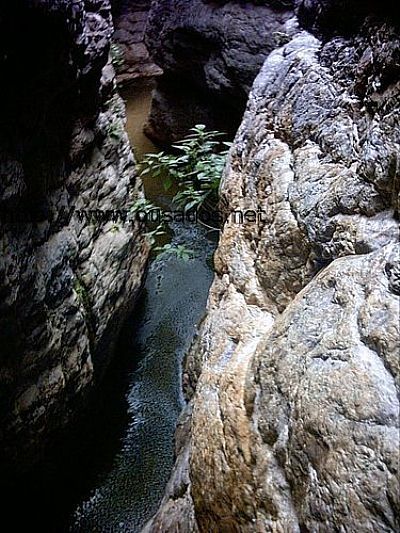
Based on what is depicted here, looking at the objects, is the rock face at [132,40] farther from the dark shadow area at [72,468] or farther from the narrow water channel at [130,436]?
the dark shadow area at [72,468]

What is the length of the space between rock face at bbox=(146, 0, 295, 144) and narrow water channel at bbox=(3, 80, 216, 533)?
3.46m

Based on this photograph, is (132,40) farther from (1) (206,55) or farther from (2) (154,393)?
(2) (154,393)

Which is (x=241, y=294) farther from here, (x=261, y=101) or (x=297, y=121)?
(x=261, y=101)

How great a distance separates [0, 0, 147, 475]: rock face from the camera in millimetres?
3594

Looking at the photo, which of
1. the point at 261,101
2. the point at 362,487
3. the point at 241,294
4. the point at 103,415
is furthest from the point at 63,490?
the point at 261,101

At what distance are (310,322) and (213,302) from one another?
5.36 feet

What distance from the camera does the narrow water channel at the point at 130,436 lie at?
4426 millimetres

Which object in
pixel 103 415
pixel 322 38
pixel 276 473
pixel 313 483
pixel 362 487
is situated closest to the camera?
pixel 362 487

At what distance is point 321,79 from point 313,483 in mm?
2750

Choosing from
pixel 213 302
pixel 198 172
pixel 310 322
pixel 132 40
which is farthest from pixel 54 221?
pixel 132 40

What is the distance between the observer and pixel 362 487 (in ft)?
5.54

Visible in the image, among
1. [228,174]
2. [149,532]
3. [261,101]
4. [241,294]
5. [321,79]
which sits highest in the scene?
[321,79]

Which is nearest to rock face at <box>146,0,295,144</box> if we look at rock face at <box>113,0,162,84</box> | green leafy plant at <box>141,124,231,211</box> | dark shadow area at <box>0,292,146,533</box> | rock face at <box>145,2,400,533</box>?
green leafy plant at <box>141,124,231,211</box>

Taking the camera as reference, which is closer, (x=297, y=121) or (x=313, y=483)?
(x=313, y=483)
